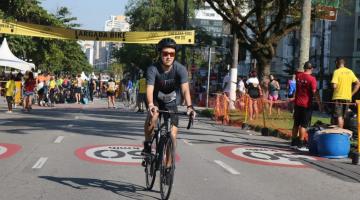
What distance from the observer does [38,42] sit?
187ft

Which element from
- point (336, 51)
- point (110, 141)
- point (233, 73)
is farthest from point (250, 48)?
point (336, 51)

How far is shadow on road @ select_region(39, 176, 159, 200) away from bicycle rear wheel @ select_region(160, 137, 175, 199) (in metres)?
0.38

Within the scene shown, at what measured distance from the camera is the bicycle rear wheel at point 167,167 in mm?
7098

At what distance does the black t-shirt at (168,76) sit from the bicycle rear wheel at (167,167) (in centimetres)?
78

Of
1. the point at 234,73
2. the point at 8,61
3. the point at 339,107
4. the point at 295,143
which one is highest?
the point at 8,61

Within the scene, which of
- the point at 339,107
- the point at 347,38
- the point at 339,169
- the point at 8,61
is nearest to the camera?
the point at 339,169

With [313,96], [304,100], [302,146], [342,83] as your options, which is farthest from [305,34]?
[302,146]

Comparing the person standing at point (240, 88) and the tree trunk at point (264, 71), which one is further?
the person standing at point (240, 88)

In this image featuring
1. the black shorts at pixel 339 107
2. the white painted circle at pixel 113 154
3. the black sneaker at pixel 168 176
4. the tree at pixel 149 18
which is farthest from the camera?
the tree at pixel 149 18

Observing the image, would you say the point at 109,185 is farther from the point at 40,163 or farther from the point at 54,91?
the point at 54,91

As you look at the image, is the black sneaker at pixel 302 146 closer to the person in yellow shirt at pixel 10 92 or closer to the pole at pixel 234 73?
the pole at pixel 234 73

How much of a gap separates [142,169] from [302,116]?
530 cm

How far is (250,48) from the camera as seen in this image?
27.2 metres

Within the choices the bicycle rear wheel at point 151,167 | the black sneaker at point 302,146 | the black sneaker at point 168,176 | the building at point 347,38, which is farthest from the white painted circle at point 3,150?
the building at point 347,38
